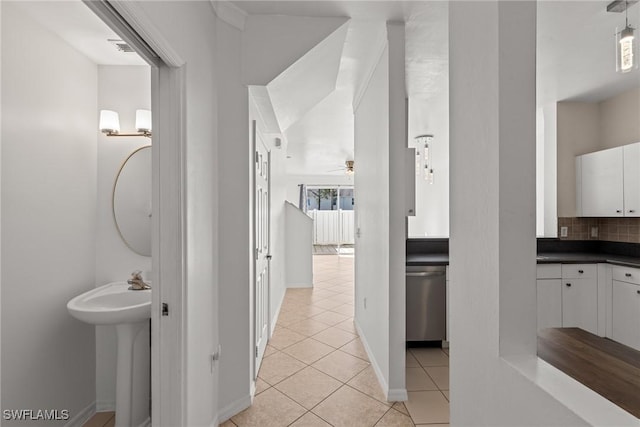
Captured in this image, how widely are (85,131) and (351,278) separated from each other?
5330 millimetres

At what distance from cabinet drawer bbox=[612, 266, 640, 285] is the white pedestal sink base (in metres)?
4.19

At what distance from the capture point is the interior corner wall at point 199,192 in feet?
5.04

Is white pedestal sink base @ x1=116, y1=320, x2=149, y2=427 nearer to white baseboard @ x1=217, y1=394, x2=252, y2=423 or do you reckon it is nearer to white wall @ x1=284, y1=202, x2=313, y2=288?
white baseboard @ x1=217, y1=394, x2=252, y2=423

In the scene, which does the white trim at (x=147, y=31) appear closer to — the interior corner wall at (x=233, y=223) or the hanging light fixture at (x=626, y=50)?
the interior corner wall at (x=233, y=223)

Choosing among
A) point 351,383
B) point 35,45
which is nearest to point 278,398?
point 351,383

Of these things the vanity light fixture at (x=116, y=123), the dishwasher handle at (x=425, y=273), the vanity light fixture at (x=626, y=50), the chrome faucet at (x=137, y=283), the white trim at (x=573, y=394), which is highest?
the vanity light fixture at (x=626, y=50)

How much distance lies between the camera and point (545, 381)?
2.41 feet

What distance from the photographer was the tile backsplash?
333 cm

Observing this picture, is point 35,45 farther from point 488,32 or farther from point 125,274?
point 488,32

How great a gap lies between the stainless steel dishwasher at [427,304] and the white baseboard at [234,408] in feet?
5.70

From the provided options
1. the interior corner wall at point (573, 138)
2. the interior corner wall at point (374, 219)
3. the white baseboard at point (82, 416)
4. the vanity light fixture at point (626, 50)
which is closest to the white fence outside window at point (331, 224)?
the interior corner wall at point (374, 219)

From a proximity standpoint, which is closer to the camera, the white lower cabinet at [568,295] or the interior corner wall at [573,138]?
the white lower cabinet at [568,295]

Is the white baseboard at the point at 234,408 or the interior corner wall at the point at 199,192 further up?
the interior corner wall at the point at 199,192

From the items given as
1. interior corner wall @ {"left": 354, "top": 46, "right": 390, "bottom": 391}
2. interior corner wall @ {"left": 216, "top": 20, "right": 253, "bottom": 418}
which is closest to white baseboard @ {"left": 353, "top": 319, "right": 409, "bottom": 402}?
interior corner wall @ {"left": 354, "top": 46, "right": 390, "bottom": 391}
